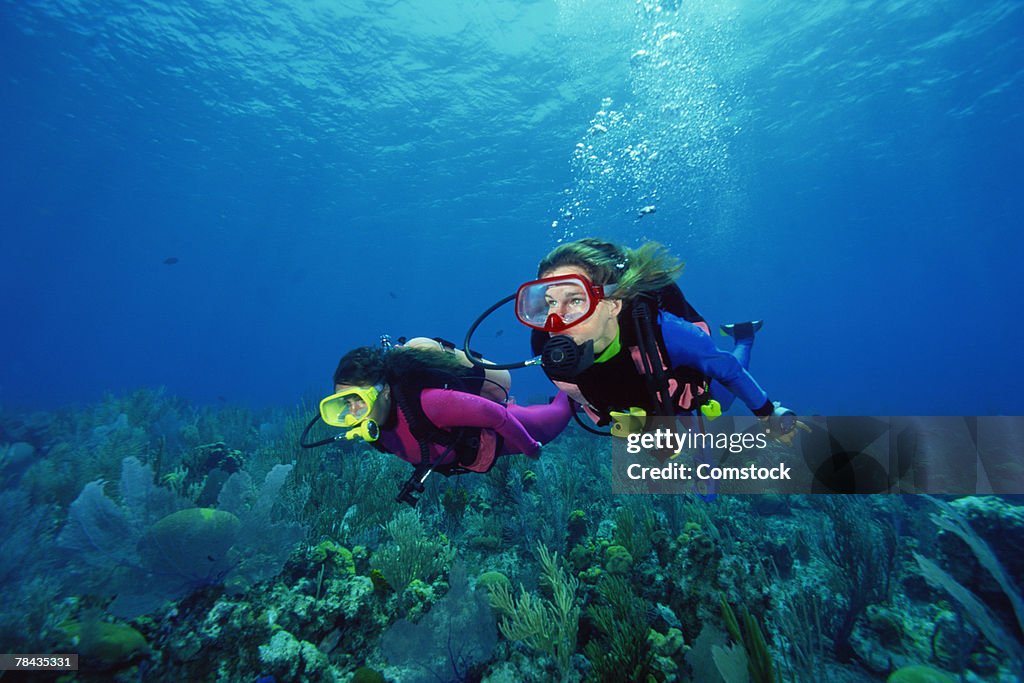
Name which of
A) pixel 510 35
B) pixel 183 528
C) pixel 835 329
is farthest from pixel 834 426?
pixel 835 329

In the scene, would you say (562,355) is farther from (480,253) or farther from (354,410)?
(480,253)

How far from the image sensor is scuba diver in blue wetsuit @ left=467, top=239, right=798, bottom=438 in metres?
2.88

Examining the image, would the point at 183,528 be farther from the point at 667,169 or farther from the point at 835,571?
the point at 667,169

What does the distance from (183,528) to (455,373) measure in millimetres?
2815

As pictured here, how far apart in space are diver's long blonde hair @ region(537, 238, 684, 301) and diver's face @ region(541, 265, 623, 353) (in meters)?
0.07

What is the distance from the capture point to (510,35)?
17609mm

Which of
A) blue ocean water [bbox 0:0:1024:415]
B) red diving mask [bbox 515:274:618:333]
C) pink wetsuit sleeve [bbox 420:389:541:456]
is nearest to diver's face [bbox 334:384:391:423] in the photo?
pink wetsuit sleeve [bbox 420:389:541:456]

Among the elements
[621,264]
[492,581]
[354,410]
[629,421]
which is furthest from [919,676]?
[354,410]

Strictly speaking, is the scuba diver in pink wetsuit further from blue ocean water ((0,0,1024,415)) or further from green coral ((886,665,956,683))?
blue ocean water ((0,0,1024,415))

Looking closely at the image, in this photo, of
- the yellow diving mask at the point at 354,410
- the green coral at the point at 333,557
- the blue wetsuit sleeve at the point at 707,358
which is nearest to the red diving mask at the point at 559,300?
the blue wetsuit sleeve at the point at 707,358

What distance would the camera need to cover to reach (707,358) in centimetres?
301

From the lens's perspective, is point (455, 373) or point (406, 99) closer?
point (455, 373)

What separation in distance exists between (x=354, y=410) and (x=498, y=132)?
76.4ft
